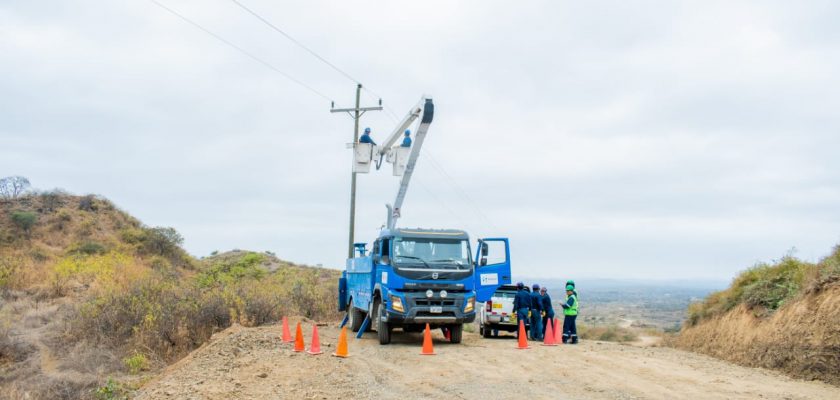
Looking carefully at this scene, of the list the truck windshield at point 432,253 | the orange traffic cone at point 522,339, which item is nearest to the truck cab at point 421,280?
the truck windshield at point 432,253

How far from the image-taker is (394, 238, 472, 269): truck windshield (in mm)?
16953

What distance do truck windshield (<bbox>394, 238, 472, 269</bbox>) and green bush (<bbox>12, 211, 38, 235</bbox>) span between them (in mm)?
30693

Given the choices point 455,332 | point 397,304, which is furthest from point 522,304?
point 397,304

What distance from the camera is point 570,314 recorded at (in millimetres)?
18891

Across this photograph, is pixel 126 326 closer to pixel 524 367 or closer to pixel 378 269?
pixel 378 269

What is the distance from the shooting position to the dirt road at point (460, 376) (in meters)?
10.8

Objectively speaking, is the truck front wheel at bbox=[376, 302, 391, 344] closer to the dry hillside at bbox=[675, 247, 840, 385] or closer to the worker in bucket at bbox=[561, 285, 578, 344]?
the worker in bucket at bbox=[561, 285, 578, 344]

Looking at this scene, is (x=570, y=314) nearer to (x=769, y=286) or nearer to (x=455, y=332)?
(x=455, y=332)

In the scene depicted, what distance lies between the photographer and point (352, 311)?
69.9 ft

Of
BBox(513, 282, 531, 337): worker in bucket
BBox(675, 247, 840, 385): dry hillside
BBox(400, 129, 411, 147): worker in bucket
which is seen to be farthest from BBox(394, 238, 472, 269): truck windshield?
BBox(675, 247, 840, 385): dry hillside

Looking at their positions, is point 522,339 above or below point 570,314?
below

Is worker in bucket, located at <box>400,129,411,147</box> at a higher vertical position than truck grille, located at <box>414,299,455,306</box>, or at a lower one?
higher

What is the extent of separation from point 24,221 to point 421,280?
105 feet

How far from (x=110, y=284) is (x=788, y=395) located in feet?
74.2
